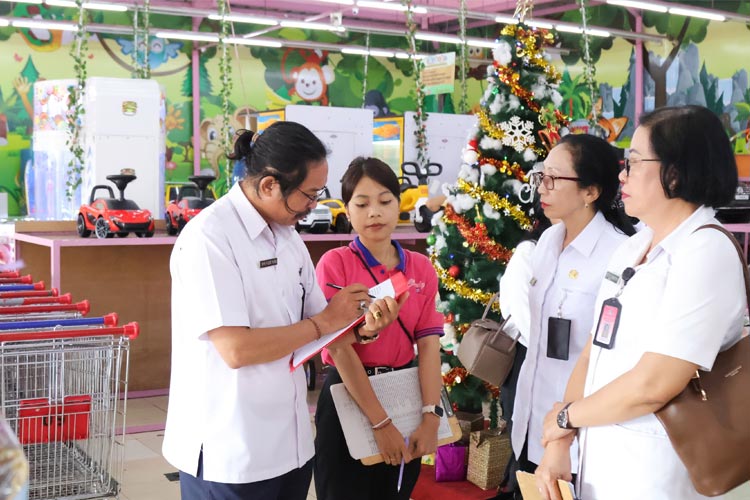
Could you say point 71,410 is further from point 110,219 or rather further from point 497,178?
point 110,219

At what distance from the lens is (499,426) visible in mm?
4340

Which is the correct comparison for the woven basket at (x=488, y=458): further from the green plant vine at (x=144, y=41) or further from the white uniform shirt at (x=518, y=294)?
the green plant vine at (x=144, y=41)

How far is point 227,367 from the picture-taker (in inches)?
79.0

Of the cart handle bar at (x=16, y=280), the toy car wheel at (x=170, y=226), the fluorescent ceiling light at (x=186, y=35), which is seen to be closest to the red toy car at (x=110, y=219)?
the toy car wheel at (x=170, y=226)

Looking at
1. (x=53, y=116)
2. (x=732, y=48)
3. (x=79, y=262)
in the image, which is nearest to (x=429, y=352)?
(x=79, y=262)

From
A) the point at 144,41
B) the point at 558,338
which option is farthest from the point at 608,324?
the point at 144,41

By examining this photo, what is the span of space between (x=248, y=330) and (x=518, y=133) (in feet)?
9.06

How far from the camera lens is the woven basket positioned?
159 inches

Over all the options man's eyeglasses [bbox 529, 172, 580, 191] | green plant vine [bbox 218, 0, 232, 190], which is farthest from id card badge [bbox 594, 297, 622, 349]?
green plant vine [bbox 218, 0, 232, 190]

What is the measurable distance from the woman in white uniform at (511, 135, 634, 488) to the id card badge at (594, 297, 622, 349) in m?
0.73

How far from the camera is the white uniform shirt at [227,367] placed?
198 centimetres

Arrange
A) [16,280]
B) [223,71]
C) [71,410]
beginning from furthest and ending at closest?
[223,71] → [16,280] → [71,410]

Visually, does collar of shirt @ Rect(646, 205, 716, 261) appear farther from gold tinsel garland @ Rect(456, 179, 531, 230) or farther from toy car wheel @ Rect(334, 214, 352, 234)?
toy car wheel @ Rect(334, 214, 352, 234)

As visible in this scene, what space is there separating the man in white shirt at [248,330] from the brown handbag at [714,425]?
2.73ft
